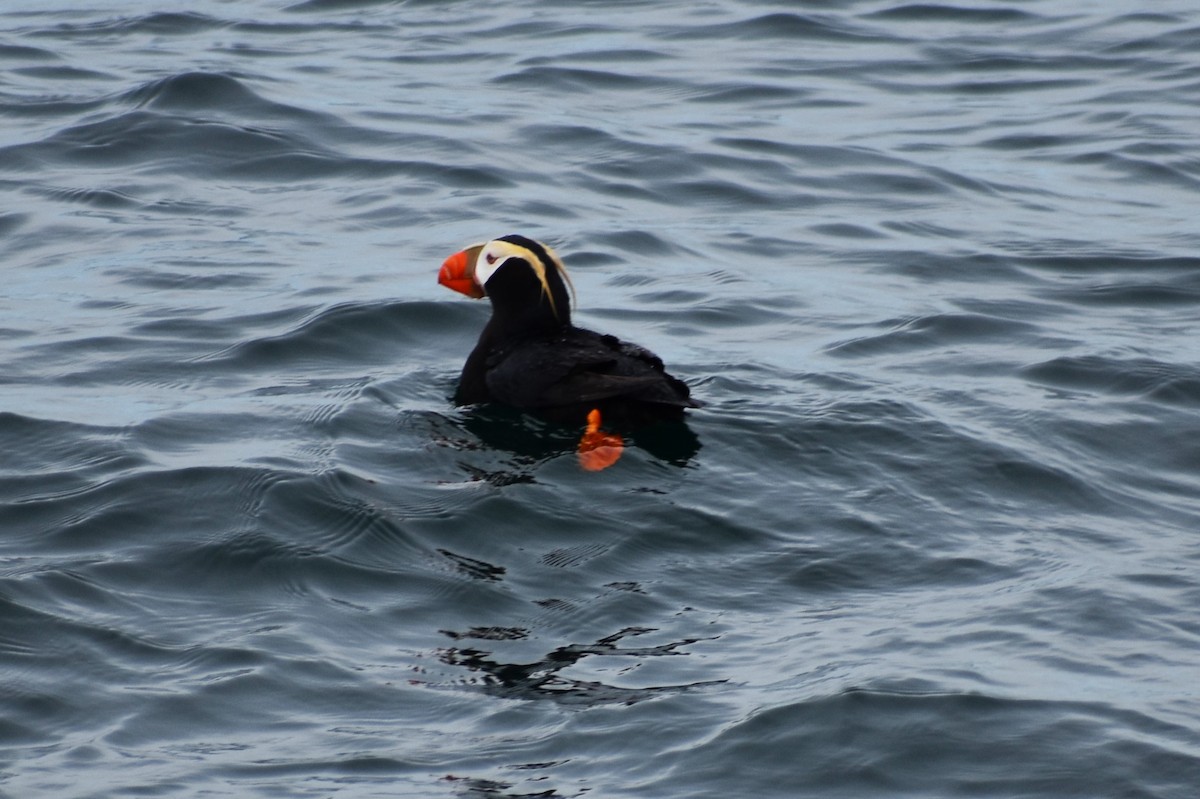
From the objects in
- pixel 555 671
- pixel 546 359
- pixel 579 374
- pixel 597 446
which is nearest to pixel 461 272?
pixel 546 359

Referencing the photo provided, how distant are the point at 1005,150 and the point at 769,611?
7168 millimetres

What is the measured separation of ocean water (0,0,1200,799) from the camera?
431cm

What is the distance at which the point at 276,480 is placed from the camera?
5.91 metres

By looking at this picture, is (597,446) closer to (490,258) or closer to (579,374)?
(579,374)

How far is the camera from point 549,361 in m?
6.59

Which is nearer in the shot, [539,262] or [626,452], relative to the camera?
[626,452]

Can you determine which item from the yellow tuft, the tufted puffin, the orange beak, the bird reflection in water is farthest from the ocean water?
the yellow tuft

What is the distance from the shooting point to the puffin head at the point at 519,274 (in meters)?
6.99

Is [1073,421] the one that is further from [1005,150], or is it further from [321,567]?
[1005,150]

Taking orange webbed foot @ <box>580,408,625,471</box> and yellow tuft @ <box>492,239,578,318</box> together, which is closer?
orange webbed foot @ <box>580,408,625,471</box>

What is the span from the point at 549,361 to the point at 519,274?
58 cm

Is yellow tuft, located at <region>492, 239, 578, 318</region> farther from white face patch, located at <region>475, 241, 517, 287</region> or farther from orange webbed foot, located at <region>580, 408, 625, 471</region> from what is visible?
orange webbed foot, located at <region>580, 408, 625, 471</region>

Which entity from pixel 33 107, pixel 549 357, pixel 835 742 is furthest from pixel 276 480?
pixel 33 107

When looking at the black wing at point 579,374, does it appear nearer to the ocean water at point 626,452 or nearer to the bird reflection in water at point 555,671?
the ocean water at point 626,452
